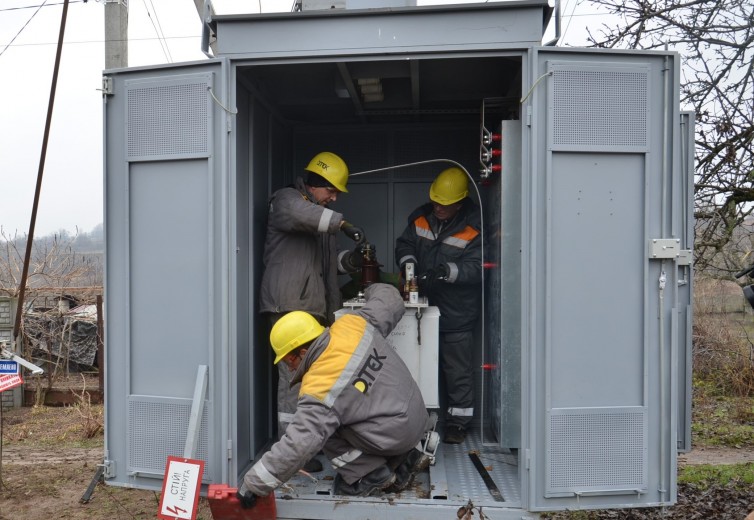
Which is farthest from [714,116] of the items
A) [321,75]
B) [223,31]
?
[223,31]

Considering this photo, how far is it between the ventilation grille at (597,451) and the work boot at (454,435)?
1209 mm

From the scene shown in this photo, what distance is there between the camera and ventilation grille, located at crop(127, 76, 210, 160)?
3.20 metres

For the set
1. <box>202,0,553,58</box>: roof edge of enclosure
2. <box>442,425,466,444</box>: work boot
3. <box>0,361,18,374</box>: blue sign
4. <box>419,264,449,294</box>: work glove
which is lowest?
<box>442,425,466,444</box>: work boot

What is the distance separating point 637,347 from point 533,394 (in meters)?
0.59

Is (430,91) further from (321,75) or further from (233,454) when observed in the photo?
(233,454)

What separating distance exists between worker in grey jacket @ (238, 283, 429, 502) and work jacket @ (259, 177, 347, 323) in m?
0.54

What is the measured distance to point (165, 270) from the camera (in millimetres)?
3281

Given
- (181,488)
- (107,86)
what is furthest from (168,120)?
(181,488)

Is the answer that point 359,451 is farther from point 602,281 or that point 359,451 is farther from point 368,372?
point 602,281

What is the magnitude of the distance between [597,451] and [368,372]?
48.8 inches

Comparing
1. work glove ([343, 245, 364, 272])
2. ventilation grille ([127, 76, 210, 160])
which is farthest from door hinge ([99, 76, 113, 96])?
work glove ([343, 245, 364, 272])

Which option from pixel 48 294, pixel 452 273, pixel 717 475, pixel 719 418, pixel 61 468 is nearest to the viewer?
pixel 452 273

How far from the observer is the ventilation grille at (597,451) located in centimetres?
304

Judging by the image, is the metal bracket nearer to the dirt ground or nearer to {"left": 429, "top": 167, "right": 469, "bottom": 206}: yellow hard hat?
{"left": 429, "top": 167, "right": 469, "bottom": 206}: yellow hard hat
